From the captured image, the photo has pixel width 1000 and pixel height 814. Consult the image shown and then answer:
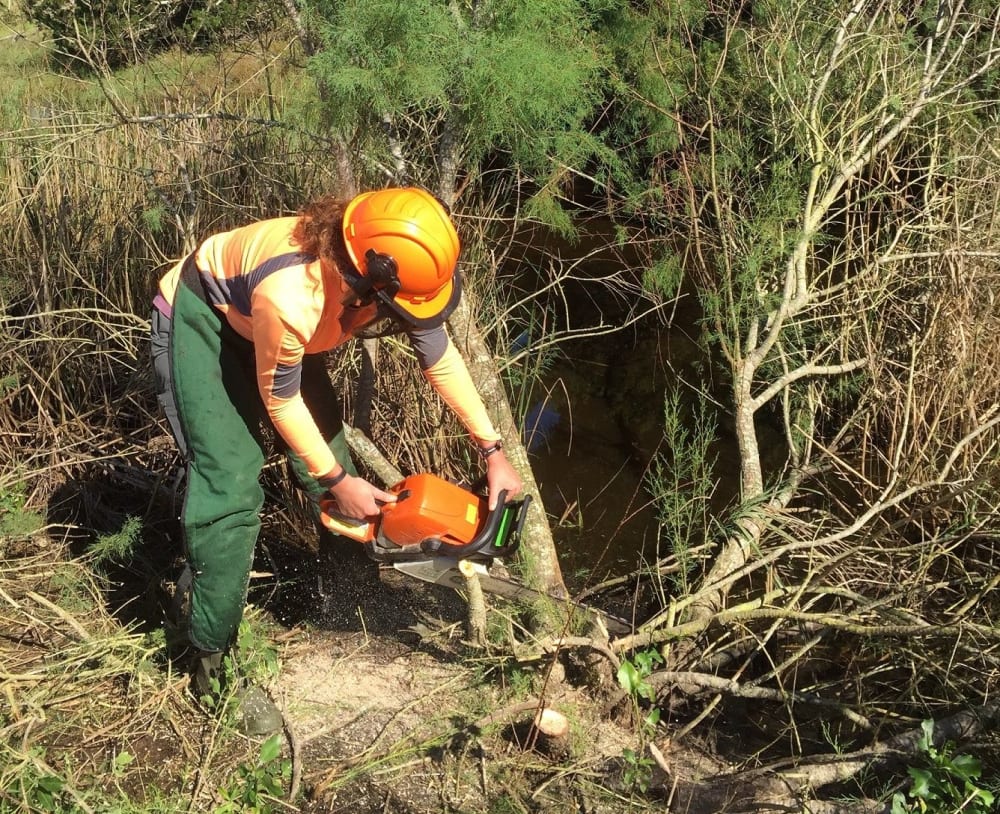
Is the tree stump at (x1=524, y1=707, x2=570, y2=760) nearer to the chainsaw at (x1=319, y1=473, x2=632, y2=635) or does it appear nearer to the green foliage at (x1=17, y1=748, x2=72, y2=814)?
the chainsaw at (x1=319, y1=473, x2=632, y2=635)

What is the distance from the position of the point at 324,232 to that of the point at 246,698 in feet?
4.76

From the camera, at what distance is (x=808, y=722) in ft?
8.70

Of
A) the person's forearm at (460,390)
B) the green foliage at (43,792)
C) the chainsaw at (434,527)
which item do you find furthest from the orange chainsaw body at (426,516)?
the green foliage at (43,792)

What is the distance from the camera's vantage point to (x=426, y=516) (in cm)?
233

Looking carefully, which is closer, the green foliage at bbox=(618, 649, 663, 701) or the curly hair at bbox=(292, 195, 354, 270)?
the curly hair at bbox=(292, 195, 354, 270)

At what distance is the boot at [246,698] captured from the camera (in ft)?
8.48

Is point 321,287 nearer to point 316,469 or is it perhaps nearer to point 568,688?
point 316,469

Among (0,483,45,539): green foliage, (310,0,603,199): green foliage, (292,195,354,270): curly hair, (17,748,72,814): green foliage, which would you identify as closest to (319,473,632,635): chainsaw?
(292,195,354,270): curly hair

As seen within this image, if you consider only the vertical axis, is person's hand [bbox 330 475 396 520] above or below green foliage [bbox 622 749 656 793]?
above

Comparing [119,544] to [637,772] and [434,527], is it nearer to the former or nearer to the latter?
[434,527]

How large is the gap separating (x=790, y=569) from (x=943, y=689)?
74 centimetres

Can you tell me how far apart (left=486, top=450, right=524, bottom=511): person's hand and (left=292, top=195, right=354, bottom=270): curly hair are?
720 mm

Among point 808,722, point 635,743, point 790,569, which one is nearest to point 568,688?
point 635,743

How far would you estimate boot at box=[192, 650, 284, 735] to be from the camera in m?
2.58
